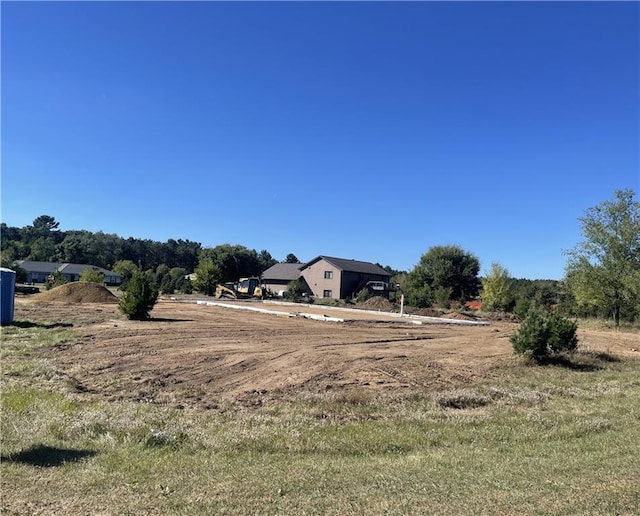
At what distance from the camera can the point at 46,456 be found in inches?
211

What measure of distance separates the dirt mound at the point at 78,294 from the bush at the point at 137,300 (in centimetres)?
1542

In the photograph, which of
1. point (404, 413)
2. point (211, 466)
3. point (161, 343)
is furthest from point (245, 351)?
point (211, 466)

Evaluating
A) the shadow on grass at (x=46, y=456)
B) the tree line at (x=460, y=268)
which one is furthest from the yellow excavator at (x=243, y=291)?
the shadow on grass at (x=46, y=456)

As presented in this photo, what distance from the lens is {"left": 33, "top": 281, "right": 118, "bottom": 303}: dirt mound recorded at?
118 ft

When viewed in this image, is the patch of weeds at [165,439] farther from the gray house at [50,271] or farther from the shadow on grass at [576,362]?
the gray house at [50,271]

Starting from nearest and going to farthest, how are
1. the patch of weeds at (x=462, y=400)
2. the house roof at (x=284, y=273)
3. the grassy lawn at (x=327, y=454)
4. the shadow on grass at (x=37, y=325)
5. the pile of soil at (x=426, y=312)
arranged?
the grassy lawn at (x=327, y=454), the patch of weeds at (x=462, y=400), the shadow on grass at (x=37, y=325), the pile of soil at (x=426, y=312), the house roof at (x=284, y=273)

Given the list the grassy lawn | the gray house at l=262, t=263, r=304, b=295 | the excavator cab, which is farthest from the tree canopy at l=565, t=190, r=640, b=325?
the gray house at l=262, t=263, r=304, b=295

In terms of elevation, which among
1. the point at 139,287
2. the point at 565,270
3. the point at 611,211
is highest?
the point at 611,211

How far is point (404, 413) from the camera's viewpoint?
26.8 feet

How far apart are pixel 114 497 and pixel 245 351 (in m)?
9.86

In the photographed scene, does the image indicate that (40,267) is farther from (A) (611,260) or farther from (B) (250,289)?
(A) (611,260)

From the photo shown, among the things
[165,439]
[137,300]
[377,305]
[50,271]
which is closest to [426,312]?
[377,305]

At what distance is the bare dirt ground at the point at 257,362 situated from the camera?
9.65 m

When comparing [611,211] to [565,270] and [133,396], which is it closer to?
[565,270]
